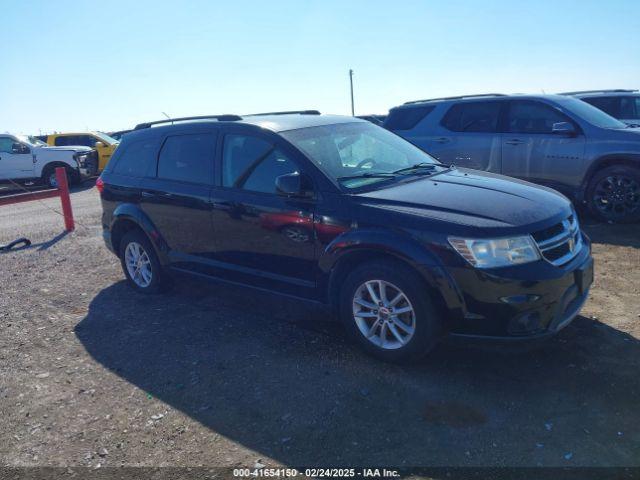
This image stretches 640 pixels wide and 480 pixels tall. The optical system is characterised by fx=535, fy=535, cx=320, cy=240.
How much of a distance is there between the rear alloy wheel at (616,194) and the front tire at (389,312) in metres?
5.05

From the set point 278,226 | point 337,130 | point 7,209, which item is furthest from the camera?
point 7,209

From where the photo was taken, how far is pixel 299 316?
4.84 meters

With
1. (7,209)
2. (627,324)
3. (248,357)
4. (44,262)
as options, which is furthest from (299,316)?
(7,209)

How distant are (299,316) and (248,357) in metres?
0.85

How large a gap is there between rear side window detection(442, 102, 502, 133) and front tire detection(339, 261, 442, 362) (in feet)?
17.7

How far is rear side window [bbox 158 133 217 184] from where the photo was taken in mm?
4828

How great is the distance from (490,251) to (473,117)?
18.5 ft

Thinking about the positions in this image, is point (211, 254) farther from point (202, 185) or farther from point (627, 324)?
point (627, 324)

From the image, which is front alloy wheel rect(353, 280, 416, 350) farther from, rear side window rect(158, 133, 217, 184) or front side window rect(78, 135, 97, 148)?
front side window rect(78, 135, 97, 148)

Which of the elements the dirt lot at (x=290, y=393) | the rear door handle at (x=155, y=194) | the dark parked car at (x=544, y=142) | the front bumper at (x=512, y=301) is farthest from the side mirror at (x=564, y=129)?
the rear door handle at (x=155, y=194)

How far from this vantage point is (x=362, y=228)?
371 cm

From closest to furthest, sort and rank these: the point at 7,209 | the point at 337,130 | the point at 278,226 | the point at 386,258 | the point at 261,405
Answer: the point at 261,405 → the point at 386,258 → the point at 278,226 → the point at 337,130 → the point at 7,209

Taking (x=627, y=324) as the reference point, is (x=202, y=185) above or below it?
above

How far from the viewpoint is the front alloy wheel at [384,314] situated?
3643mm
